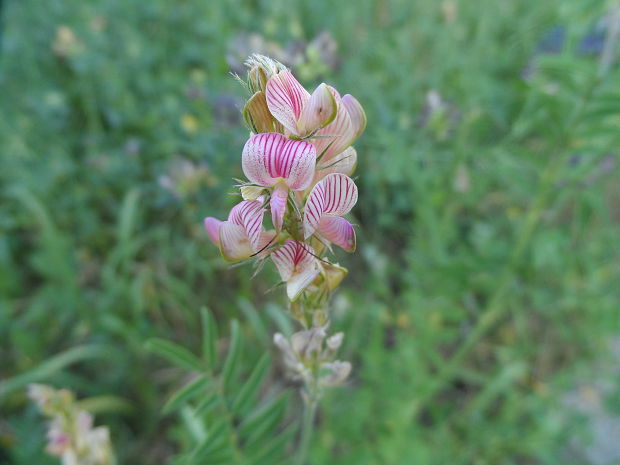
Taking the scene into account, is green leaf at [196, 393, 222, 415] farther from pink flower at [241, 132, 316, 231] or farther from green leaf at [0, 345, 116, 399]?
green leaf at [0, 345, 116, 399]

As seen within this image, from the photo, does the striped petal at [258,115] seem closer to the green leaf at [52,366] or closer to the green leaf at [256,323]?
the green leaf at [256,323]

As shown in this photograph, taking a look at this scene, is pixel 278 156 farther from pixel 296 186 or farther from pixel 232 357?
pixel 232 357

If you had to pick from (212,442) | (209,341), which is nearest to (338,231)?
(209,341)

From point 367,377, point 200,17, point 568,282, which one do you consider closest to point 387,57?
point 200,17

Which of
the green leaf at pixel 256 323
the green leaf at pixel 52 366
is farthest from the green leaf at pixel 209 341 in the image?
the green leaf at pixel 52 366

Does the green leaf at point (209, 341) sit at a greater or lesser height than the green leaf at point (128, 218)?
lesser

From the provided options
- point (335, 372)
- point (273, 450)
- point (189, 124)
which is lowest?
point (273, 450)
